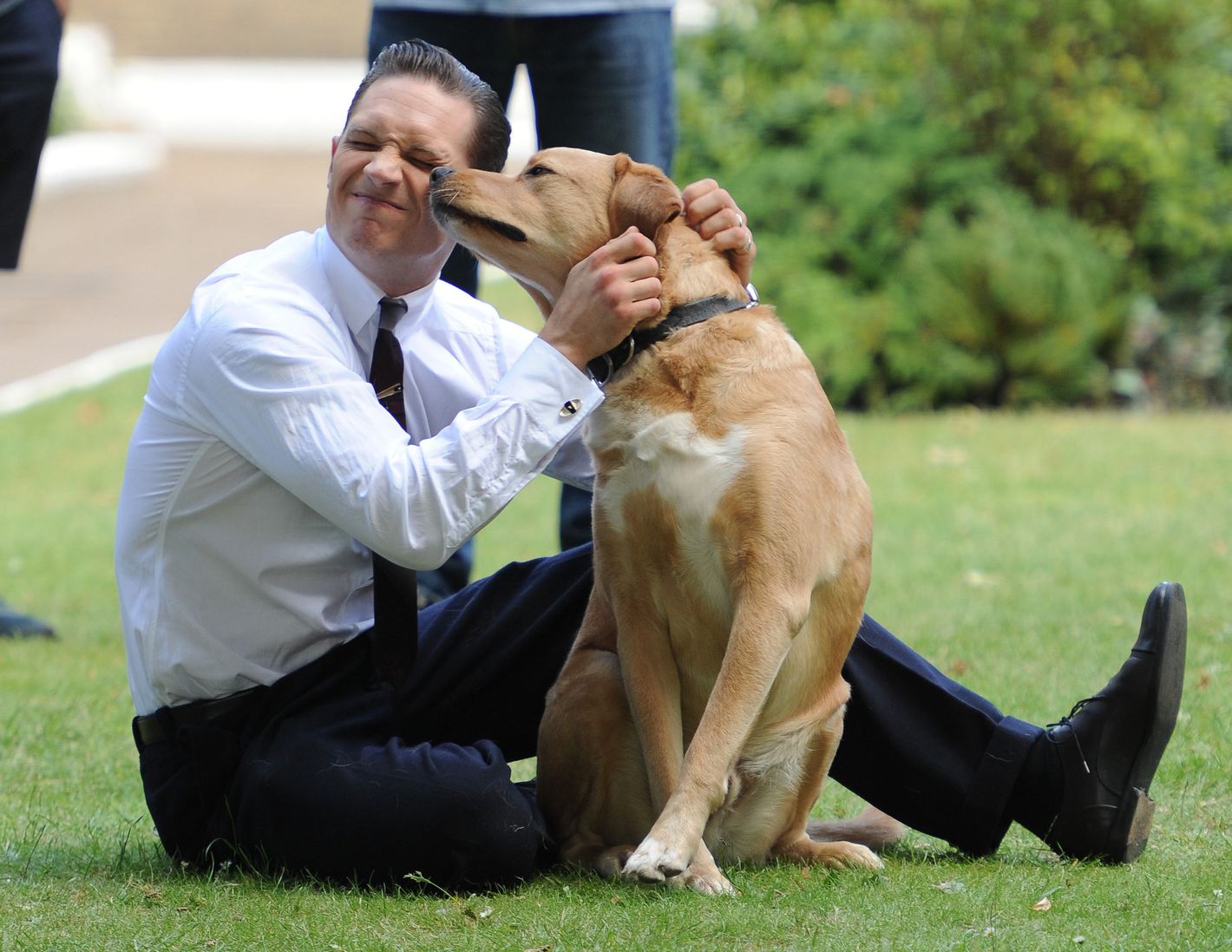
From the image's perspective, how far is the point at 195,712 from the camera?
3.09 meters

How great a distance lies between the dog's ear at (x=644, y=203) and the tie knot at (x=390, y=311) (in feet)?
1.59

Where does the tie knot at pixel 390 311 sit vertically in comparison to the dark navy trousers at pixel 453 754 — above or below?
above

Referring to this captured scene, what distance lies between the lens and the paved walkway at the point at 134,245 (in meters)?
12.3

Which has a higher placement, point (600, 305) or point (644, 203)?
point (644, 203)

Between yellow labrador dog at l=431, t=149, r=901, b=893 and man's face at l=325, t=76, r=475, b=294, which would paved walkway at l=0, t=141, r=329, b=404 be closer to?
man's face at l=325, t=76, r=475, b=294

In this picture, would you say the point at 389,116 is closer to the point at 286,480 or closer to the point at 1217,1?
the point at 286,480

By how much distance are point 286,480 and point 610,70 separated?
2.21m

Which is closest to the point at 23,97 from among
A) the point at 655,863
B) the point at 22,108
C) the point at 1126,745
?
the point at 22,108

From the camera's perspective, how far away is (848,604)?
3.11m

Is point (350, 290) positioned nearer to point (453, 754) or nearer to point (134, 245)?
point (453, 754)

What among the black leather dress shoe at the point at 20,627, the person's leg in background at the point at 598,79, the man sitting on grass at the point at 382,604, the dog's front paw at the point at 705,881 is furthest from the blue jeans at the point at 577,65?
the black leather dress shoe at the point at 20,627

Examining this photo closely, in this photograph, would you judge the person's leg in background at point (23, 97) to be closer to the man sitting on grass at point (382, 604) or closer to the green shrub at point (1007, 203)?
the man sitting on grass at point (382, 604)

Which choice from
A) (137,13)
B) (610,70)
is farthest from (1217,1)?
(137,13)

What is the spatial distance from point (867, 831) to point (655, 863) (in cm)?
76
